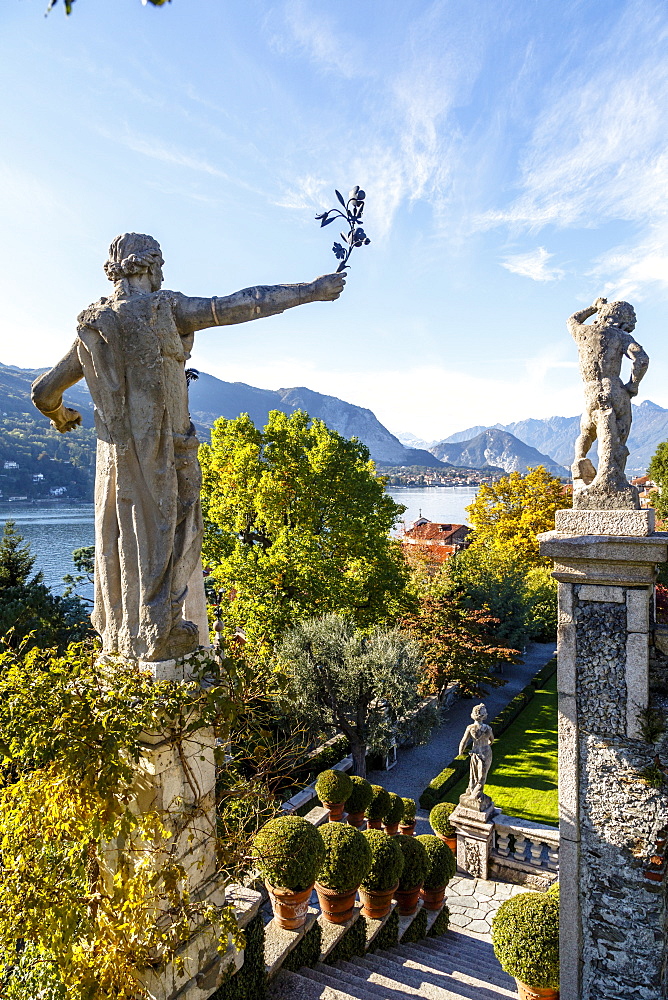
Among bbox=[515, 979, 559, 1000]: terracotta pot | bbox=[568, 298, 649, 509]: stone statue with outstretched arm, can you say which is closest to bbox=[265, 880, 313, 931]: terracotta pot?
bbox=[515, 979, 559, 1000]: terracotta pot

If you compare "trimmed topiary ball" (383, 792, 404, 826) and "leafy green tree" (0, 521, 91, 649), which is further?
"leafy green tree" (0, 521, 91, 649)

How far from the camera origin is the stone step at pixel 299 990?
16.0 feet

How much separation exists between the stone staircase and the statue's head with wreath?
5886mm

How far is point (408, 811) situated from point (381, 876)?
9.72ft

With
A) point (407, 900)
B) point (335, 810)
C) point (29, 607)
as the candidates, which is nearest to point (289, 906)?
point (407, 900)

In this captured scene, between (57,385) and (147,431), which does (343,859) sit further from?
(57,385)

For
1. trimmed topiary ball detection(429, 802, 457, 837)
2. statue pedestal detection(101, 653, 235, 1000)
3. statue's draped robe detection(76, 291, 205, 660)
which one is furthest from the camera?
trimmed topiary ball detection(429, 802, 457, 837)

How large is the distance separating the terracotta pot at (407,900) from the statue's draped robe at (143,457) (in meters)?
6.28

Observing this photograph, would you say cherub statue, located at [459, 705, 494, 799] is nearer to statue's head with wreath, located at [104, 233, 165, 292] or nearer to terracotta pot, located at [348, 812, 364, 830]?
terracotta pot, located at [348, 812, 364, 830]

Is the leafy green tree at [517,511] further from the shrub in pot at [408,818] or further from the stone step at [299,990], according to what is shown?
the stone step at [299,990]

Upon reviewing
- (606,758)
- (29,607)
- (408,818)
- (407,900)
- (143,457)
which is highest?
(143,457)

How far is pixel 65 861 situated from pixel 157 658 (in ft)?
3.76

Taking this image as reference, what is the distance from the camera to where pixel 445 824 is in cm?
1065

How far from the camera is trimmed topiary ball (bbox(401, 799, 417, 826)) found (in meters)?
9.57
